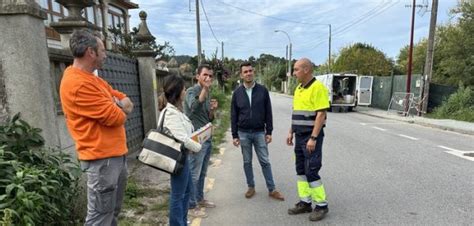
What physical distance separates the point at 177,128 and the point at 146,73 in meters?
5.14

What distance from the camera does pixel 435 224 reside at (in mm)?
4102

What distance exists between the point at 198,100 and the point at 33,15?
2.00 metres

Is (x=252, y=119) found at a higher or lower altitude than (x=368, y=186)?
higher

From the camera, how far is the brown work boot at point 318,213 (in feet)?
14.1

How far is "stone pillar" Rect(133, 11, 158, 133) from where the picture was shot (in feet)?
26.5

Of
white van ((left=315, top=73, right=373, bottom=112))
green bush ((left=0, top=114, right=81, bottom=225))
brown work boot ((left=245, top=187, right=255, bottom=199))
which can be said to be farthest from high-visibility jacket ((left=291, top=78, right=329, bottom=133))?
white van ((left=315, top=73, right=373, bottom=112))

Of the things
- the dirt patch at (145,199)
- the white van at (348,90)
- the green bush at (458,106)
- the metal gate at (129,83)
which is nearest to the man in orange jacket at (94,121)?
the dirt patch at (145,199)

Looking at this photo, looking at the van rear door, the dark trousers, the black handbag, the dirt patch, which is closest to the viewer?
the black handbag

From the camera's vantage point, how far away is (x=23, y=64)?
349 centimetres

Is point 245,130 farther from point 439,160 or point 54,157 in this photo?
point 439,160

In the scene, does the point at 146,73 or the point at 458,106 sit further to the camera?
the point at 458,106

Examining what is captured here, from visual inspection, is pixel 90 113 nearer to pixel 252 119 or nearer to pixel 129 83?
pixel 252 119

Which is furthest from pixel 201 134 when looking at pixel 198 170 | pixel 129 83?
pixel 129 83

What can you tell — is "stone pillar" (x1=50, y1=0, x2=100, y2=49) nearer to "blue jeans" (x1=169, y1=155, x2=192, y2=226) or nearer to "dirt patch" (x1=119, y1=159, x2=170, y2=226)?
"dirt patch" (x1=119, y1=159, x2=170, y2=226)
